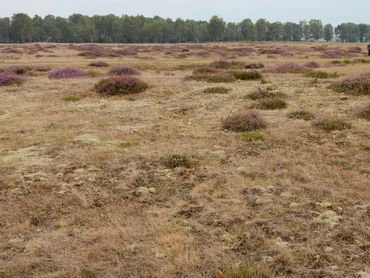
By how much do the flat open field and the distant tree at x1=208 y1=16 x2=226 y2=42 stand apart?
157693 mm

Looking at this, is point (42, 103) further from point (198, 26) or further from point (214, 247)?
point (198, 26)

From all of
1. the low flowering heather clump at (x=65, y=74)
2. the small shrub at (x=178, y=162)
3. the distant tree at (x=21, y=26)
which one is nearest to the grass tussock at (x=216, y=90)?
the small shrub at (x=178, y=162)

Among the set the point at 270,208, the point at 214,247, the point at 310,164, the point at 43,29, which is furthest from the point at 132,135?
the point at 43,29

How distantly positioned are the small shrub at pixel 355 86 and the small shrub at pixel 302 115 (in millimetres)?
5056

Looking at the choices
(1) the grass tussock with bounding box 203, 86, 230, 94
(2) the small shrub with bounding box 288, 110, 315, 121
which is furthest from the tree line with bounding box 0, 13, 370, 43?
(2) the small shrub with bounding box 288, 110, 315, 121

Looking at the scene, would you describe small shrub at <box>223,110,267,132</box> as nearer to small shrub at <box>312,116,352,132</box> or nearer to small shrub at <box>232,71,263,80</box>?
small shrub at <box>312,116,352,132</box>

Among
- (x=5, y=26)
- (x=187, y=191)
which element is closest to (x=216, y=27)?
(x=5, y=26)

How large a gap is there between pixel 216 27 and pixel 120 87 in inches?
6151

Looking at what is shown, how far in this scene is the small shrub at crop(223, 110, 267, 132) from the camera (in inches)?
545

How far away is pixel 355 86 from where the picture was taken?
19688 mm

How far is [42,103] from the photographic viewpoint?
64.5ft

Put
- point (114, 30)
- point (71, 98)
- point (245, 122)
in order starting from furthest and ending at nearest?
1. point (114, 30)
2. point (71, 98)
3. point (245, 122)

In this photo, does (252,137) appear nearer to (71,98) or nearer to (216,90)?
(216,90)

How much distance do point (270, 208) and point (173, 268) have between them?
2.68 metres
